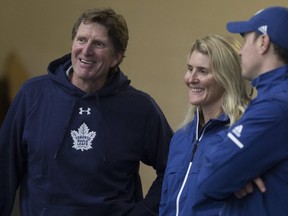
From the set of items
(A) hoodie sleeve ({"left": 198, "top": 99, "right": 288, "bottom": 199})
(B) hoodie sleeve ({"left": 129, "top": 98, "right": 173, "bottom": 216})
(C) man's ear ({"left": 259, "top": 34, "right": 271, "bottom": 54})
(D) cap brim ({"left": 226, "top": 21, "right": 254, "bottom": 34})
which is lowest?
(B) hoodie sleeve ({"left": 129, "top": 98, "right": 173, "bottom": 216})

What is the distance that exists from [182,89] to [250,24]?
1787mm

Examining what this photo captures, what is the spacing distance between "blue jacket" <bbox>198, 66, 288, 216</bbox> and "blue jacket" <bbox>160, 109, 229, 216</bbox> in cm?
17

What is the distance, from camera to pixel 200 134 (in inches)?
74.7

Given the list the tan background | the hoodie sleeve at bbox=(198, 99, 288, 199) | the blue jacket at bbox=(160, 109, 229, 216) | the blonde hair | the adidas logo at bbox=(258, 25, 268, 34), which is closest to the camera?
the hoodie sleeve at bbox=(198, 99, 288, 199)

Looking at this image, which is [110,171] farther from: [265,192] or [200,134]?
[265,192]

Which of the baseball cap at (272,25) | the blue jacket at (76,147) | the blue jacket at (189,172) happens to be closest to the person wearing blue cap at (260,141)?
the baseball cap at (272,25)

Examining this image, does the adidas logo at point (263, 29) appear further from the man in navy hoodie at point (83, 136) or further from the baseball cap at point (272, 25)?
the man in navy hoodie at point (83, 136)

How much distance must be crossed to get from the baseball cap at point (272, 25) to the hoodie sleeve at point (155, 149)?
798 millimetres

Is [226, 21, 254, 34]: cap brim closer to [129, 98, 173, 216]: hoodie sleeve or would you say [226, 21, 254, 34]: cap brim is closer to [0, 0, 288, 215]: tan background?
[129, 98, 173, 216]: hoodie sleeve

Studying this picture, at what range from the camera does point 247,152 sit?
147 cm

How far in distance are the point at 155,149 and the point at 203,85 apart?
0.52 metres

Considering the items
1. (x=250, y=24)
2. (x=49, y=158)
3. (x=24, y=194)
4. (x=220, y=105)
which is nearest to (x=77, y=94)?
(x=49, y=158)

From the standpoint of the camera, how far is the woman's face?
6.33ft

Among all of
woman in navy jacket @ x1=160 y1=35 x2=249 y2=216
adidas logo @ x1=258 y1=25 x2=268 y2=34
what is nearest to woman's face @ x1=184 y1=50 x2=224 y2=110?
woman in navy jacket @ x1=160 y1=35 x2=249 y2=216
